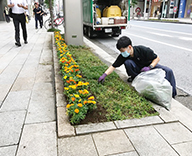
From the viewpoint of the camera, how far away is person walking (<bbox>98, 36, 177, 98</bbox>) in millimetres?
3141

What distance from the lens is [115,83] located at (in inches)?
142

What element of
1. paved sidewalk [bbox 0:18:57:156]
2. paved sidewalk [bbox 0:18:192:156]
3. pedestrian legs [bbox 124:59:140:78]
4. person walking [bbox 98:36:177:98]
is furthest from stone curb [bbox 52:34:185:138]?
pedestrian legs [bbox 124:59:140:78]

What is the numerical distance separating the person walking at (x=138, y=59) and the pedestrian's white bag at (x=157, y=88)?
363 mm

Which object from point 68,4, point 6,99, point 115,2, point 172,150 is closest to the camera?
point 172,150

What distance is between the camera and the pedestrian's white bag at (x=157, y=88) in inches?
108

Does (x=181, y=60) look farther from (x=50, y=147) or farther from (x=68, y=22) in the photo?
(x=50, y=147)

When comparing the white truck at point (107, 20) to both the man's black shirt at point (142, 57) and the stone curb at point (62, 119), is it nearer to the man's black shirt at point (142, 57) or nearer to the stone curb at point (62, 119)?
the man's black shirt at point (142, 57)

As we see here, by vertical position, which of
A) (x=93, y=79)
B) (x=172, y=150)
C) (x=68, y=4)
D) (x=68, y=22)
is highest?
(x=68, y=4)

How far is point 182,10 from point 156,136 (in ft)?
125

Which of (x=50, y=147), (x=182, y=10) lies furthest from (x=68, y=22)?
(x=182, y=10)

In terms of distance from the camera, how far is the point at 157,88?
2.75 metres

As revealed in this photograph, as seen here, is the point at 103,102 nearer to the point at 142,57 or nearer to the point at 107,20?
the point at 142,57

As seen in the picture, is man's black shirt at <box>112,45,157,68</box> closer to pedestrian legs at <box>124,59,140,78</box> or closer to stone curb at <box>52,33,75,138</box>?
pedestrian legs at <box>124,59,140,78</box>

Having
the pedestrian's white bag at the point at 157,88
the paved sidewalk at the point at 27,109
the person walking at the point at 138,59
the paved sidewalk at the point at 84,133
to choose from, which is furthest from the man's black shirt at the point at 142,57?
the paved sidewalk at the point at 27,109
